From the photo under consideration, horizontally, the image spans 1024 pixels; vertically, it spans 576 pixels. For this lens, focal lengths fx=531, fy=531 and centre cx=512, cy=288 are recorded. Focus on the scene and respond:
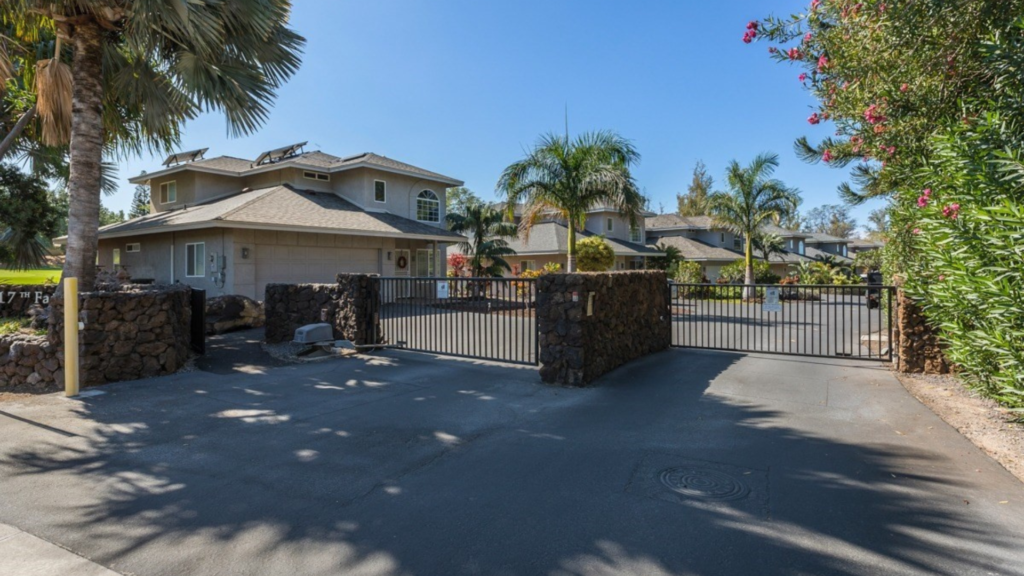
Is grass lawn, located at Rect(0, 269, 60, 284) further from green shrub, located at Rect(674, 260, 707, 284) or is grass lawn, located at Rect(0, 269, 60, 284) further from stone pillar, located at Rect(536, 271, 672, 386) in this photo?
green shrub, located at Rect(674, 260, 707, 284)

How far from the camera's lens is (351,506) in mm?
3992

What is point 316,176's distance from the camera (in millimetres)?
23203

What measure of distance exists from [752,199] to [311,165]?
2130 centimetres

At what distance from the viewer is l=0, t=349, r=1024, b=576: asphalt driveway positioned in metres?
3.31

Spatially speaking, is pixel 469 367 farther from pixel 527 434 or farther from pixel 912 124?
pixel 912 124

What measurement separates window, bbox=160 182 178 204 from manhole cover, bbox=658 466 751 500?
81.3 feet

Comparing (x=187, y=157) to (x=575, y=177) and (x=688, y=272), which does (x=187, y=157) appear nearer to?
(x=575, y=177)

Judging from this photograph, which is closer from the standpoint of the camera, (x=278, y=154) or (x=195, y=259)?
(x=195, y=259)

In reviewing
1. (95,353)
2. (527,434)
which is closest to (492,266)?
(95,353)

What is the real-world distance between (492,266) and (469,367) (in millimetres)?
16767

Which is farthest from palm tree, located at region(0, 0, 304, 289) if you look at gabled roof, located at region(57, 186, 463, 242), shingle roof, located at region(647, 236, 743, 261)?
shingle roof, located at region(647, 236, 743, 261)

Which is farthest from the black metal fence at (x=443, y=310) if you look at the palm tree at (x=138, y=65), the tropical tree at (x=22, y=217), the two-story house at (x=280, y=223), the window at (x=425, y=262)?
the tropical tree at (x=22, y=217)

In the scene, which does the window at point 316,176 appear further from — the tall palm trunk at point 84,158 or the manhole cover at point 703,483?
the manhole cover at point 703,483

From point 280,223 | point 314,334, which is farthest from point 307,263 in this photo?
point 314,334
